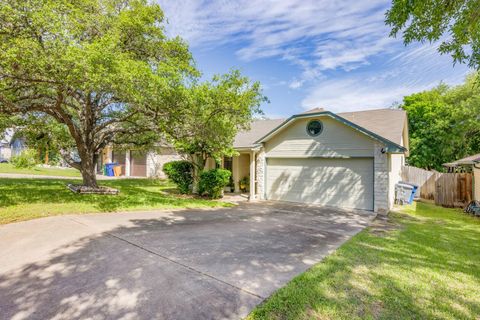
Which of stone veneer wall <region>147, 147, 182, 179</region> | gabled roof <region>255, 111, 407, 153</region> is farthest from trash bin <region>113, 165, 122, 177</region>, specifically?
gabled roof <region>255, 111, 407, 153</region>

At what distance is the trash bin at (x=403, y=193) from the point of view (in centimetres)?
1273

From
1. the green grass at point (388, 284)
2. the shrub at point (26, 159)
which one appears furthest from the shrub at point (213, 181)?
the shrub at point (26, 159)

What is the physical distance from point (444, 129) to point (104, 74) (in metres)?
27.8

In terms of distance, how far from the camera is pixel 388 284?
152 inches

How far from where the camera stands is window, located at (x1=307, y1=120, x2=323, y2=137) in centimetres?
1152

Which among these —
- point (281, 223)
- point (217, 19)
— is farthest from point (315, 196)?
point (217, 19)

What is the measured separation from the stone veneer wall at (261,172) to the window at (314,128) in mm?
2685

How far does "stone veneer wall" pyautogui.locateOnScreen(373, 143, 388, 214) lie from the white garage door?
10.9 inches

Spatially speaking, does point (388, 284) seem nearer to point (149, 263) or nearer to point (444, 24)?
point (149, 263)

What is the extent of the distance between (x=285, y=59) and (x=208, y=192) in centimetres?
904

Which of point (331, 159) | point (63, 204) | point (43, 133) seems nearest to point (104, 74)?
point (63, 204)

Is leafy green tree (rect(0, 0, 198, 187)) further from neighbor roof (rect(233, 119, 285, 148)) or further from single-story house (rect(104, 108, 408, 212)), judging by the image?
single-story house (rect(104, 108, 408, 212))

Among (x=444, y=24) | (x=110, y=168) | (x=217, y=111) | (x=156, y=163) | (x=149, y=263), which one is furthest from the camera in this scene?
(x=110, y=168)

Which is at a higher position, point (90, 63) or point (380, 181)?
point (90, 63)
